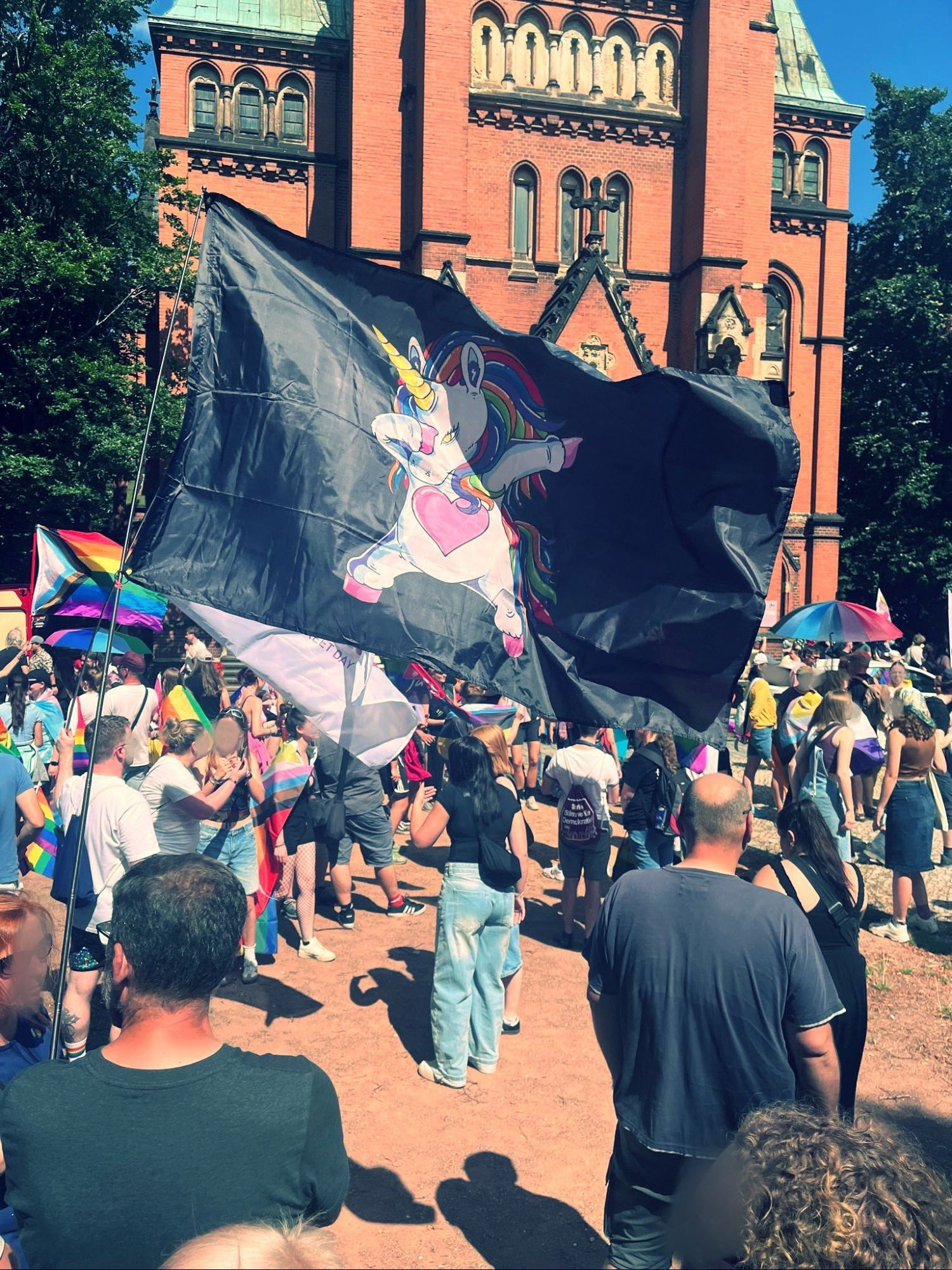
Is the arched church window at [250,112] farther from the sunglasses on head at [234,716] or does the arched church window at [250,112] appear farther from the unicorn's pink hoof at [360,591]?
the unicorn's pink hoof at [360,591]

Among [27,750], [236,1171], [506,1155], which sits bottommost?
[506,1155]

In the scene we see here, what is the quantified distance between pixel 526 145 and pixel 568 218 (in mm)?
2042

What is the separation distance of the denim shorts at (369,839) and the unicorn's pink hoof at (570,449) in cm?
402

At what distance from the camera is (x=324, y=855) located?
28.3 feet

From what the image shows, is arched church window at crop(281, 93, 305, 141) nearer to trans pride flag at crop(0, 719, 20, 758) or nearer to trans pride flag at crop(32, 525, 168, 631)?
trans pride flag at crop(32, 525, 168, 631)

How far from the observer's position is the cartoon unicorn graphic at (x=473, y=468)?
445 centimetres

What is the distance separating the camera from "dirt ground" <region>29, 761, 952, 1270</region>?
4.32m

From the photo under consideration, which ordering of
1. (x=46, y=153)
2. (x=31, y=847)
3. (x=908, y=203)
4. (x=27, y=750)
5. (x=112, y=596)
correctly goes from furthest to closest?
(x=908, y=203) → (x=46, y=153) → (x=27, y=750) → (x=31, y=847) → (x=112, y=596)

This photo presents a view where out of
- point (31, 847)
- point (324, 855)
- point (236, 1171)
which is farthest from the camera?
point (324, 855)

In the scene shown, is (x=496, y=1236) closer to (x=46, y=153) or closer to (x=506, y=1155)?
(x=506, y=1155)

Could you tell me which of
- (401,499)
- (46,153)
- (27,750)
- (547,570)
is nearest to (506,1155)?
(547,570)

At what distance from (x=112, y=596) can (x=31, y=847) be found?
3471 millimetres

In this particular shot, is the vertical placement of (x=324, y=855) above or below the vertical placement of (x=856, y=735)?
below

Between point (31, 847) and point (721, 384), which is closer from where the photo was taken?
point (721, 384)
